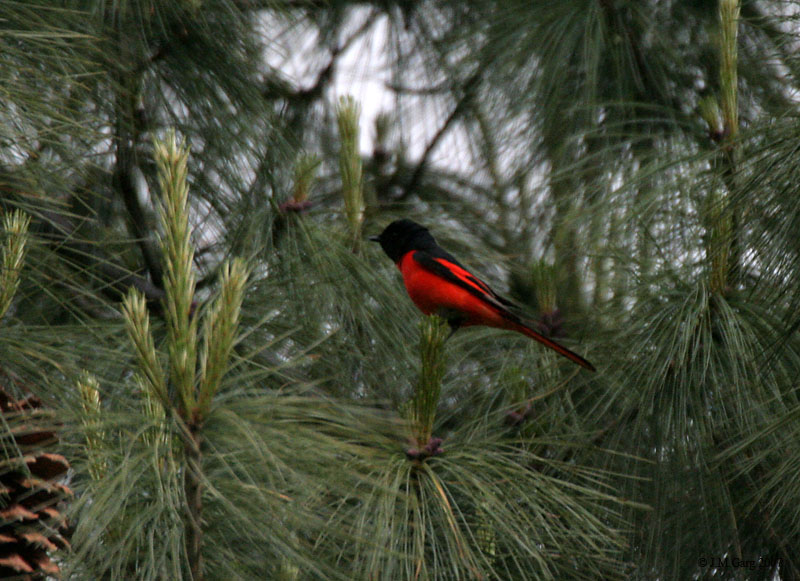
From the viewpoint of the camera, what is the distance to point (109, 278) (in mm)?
2355

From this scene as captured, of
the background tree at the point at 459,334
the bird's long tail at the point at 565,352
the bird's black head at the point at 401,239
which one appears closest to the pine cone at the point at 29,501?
the background tree at the point at 459,334

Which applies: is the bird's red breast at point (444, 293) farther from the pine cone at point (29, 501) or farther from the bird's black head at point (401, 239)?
the pine cone at point (29, 501)

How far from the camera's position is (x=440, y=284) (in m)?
2.56

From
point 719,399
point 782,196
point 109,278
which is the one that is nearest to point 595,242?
point 719,399

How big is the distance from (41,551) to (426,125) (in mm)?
2644

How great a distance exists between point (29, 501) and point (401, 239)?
143 cm

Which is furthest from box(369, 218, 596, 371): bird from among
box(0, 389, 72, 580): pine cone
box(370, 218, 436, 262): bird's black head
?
box(0, 389, 72, 580): pine cone

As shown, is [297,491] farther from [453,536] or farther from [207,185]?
[207,185]

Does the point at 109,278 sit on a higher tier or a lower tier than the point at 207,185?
lower

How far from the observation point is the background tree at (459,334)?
1.30 meters

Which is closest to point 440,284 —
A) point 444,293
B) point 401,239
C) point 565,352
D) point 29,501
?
point 444,293

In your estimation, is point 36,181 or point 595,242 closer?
point 36,181

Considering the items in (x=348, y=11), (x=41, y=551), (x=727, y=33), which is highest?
(x=348, y=11)

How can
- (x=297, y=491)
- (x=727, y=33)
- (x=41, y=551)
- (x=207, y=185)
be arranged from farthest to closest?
(x=207, y=185), (x=727, y=33), (x=41, y=551), (x=297, y=491)
